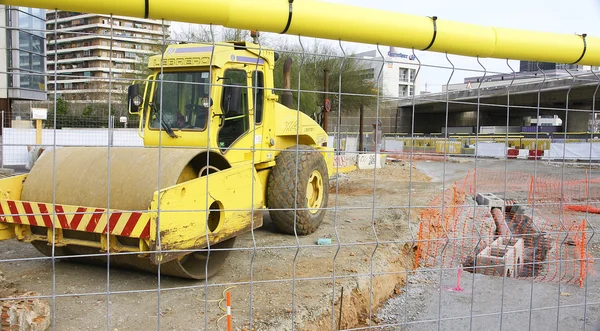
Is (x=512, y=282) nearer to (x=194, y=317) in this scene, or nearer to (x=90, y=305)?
(x=194, y=317)

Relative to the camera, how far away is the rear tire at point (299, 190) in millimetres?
6535

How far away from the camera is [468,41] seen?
2.62 meters

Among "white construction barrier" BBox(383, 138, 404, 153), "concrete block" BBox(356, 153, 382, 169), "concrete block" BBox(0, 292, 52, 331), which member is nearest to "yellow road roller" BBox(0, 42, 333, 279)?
"concrete block" BBox(0, 292, 52, 331)

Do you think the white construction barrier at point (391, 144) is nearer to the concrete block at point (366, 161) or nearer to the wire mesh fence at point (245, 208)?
the wire mesh fence at point (245, 208)

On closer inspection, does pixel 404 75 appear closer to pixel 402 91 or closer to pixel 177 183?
pixel 402 91

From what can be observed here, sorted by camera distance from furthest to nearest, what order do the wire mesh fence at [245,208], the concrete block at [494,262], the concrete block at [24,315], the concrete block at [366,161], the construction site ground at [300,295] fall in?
the concrete block at [366,161] → the concrete block at [494,262] → the construction site ground at [300,295] → the concrete block at [24,315] → the wire mesh fence at [245,208]

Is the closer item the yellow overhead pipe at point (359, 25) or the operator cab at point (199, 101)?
the yellow overhead pipe at point (359, 25)

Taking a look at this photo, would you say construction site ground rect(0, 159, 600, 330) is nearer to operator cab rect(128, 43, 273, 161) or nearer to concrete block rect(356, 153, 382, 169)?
operator cab rect(128, 43, 273, 161)

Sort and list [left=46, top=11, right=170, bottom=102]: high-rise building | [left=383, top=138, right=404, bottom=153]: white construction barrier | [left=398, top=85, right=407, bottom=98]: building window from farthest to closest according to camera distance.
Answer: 1. [left=383, top=138, right=404, bottom=153]: white construction barrier
2. [left=398, top=85, right=407, bottom=98]: building window
3. [left=46, top=11, right=170, bottom=102]: high-rise building

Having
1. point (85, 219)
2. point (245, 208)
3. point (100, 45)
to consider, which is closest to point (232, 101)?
point (245, 208)

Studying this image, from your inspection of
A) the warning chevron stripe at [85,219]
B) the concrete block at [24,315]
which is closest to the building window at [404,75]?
the warning chevron stripe at [85,219]

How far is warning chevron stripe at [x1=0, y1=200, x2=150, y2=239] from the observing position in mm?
3732

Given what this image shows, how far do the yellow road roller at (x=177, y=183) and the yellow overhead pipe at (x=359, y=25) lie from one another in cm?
40

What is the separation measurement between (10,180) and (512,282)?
5398 millimetres
